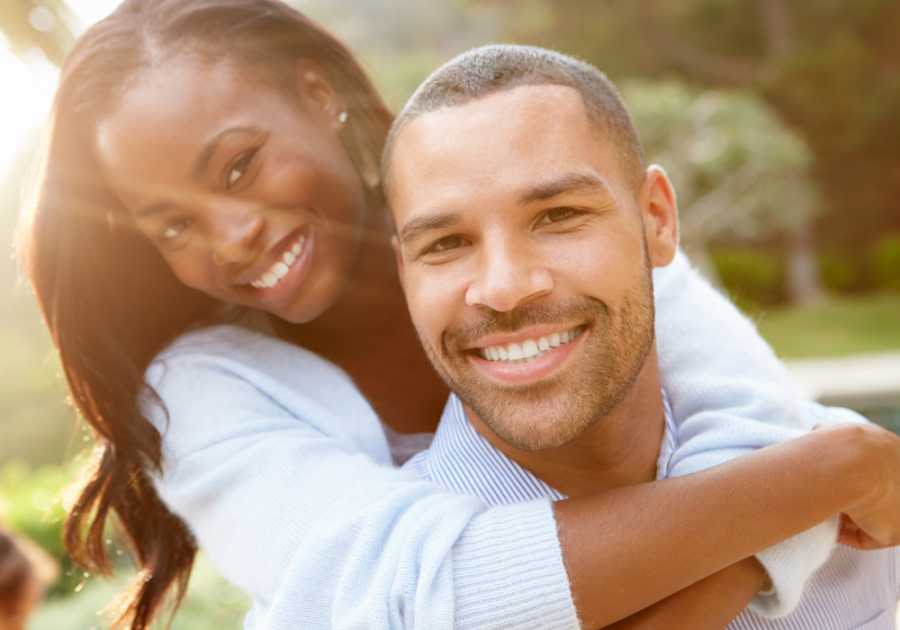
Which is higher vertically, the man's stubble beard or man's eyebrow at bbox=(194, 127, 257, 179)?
man's eyebrow at bbox=(194, 127, 257, 179)

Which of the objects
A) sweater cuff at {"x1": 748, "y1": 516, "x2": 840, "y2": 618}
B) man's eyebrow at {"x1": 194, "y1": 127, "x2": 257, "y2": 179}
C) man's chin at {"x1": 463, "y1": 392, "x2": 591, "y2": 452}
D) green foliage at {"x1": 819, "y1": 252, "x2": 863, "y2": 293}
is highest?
man's eyebrow at {"x1": 194, "y1": 127, "x2": 257, "y2": 179}

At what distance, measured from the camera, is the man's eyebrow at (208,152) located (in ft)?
6.10

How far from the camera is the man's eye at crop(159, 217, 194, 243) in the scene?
200cm

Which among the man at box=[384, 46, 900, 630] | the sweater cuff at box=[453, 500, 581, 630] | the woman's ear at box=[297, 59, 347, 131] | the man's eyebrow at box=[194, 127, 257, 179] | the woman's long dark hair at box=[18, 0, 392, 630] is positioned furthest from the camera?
the woman's ear at box=[297, 59, 347, 131]

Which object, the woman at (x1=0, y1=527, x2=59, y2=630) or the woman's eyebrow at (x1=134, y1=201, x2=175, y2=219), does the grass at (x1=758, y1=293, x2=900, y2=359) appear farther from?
the woman's eyebrow at (x1=134, y1=201, x2=175, y2=219)

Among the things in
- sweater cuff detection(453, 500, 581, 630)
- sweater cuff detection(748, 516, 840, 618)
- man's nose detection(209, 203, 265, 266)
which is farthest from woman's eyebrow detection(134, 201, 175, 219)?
sweater cuff detection(748, 516, 840, 618)

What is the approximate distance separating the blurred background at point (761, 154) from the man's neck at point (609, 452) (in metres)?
9.00

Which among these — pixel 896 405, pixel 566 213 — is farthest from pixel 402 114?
pixel 896 405

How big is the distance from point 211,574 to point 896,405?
6.94 metres

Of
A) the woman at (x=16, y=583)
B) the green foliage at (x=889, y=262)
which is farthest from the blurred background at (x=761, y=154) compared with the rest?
the woman at (x=16, y=583)

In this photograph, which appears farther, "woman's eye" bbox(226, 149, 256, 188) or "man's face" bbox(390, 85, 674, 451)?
"woman's eye" bbox(226, 149, 256, 188)

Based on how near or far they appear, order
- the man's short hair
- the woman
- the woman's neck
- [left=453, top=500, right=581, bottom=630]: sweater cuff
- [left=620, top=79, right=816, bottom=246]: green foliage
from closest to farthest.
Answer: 1. [left=453, top=500, right=581, bottom=630]: sweater cuff
2. the man's short hair
3. the woman's neck
4. the woman
5. [left=620, top=79, right=816, bottom=246]: green foliage

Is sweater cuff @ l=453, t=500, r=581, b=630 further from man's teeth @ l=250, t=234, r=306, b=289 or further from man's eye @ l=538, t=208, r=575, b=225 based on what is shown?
man's teeth @ l=250, t=234, r=306, b=289

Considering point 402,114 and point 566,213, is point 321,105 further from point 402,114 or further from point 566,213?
point 566,213
